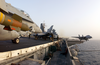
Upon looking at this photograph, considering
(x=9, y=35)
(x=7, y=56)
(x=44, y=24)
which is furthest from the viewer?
(x=44, y=24)

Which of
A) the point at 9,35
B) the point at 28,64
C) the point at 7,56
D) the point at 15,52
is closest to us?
the point at 7,56

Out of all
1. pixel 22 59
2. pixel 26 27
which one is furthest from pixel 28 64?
pixel 26 27

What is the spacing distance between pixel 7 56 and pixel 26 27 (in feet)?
16.4

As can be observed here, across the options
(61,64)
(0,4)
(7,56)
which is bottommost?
(61,64)

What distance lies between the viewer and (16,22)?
733 cm

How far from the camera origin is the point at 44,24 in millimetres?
35594

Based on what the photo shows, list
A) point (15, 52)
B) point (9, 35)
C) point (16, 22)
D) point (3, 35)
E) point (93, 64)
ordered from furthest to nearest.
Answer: point (93, 64), point (9, 35), point (3, 35), point (16, 22), point (15, 52)

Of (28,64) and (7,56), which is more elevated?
(7,56)

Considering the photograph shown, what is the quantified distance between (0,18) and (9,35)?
13.7 feet

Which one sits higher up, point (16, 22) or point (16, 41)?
point (16, 22)

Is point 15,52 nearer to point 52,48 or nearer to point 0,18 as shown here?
point 0,18

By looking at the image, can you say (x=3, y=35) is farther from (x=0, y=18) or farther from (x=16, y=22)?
(x=0, y=18)

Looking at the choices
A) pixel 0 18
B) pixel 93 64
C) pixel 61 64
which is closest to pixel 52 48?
pixel 61 64

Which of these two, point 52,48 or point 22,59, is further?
point 52,48
